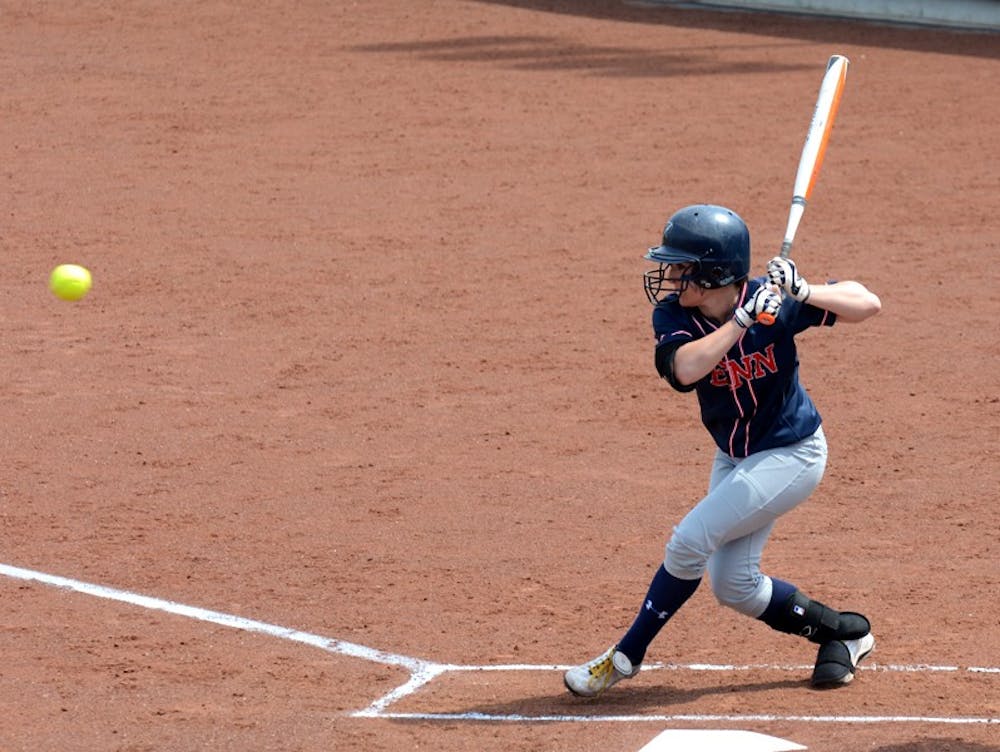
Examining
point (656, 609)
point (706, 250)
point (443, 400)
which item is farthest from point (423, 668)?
point (443, 400)

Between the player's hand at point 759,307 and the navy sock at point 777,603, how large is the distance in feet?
3.55

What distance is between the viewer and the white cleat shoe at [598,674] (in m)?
5.74

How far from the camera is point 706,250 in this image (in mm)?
5562

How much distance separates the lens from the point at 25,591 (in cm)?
696

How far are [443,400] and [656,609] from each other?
3972mm

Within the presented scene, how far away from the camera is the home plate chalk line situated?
5.56m

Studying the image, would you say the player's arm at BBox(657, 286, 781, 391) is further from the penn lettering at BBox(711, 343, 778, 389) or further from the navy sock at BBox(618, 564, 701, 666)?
the navy sock at BBox(618, 564, 701, 666)

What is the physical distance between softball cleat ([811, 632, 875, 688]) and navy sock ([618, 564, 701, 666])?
0.55 meters

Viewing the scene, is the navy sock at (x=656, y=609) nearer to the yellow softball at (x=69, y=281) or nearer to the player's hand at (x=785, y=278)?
the player's hand at (x=785, y=278)

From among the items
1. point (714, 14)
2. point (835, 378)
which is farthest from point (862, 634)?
point (714, 14)

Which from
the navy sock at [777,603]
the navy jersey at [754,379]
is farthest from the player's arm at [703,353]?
the navy sock at [777,603]

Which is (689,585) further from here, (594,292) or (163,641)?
(594,292)

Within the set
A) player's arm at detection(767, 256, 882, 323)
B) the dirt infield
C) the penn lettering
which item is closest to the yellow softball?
the dirt infield

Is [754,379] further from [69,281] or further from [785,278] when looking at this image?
[69,281]
